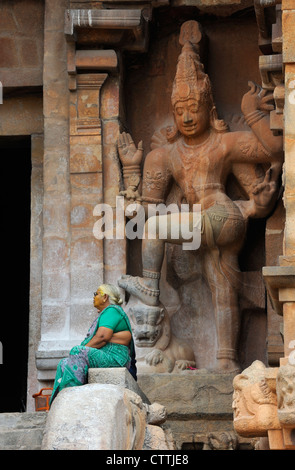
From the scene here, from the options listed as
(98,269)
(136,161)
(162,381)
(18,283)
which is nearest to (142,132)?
(136,161)

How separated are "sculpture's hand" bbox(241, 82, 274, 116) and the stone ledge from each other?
11.0 ft

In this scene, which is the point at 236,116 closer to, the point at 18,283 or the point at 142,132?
the point at 142,132

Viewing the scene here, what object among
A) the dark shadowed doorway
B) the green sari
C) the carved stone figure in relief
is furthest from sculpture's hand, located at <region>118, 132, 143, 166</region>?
the dark shadowed doorway

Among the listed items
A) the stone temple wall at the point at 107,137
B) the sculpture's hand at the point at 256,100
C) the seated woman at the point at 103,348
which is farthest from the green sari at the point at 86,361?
the sculpture's hand at the point at 256,100

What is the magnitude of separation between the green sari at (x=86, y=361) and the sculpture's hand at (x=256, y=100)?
8.47 ft

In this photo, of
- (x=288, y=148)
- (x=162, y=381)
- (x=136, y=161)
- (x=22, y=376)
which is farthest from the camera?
(x=22, y=376)

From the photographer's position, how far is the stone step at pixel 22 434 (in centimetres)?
1173

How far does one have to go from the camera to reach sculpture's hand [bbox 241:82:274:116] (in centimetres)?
1431

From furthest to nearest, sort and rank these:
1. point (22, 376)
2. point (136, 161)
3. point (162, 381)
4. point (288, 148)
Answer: point (22, 376)
point (136, 161)
point (162, 381)
point (288, 148)

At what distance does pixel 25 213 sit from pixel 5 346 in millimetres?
1621

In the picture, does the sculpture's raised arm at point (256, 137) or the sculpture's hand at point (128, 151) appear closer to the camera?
the sculpture's raised arm at point (256, 137)

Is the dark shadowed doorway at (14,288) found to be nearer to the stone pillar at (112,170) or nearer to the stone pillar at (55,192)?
the stone pillar at (55,192)

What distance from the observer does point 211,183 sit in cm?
1466

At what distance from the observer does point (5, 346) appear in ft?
62.0
